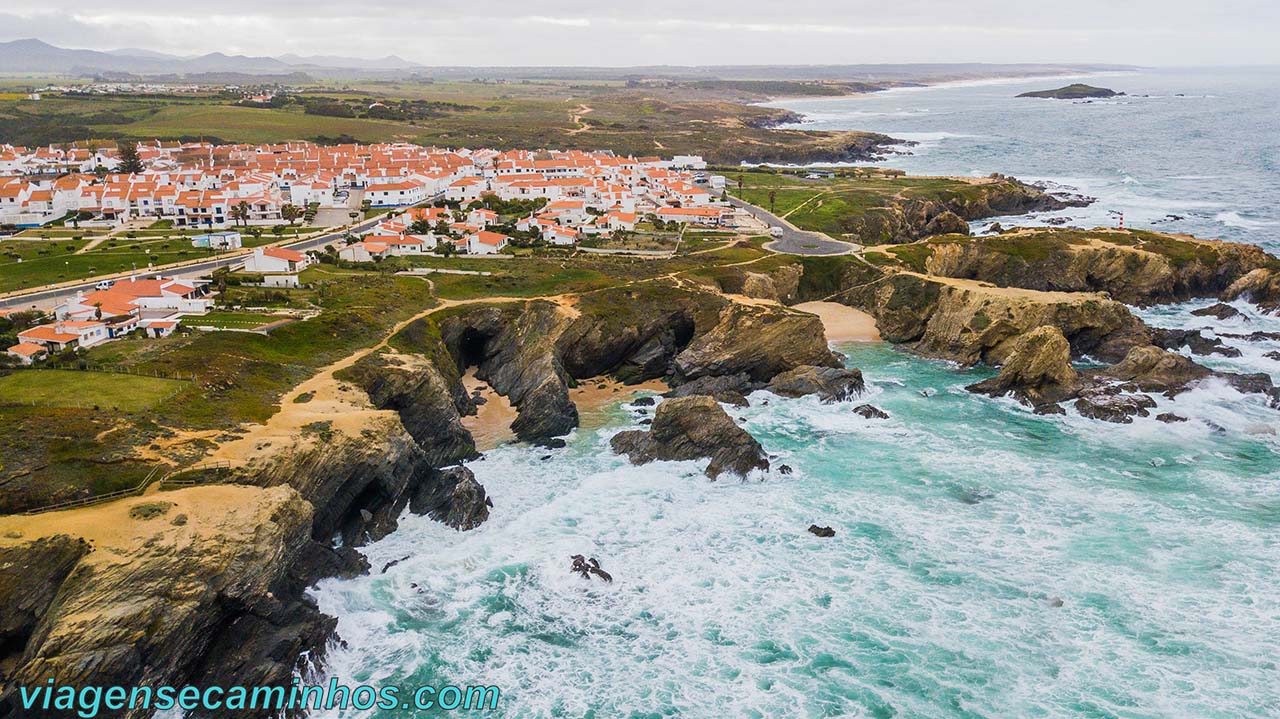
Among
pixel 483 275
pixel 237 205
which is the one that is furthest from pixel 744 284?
pixel 237 205

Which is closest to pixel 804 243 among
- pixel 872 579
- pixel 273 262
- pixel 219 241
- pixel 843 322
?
pixel 843 322

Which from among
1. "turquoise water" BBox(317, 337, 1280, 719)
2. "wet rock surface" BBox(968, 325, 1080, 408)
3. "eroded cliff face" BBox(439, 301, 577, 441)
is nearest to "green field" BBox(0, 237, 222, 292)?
"eroded cliff face" BBox(439, 301, 577, 441)

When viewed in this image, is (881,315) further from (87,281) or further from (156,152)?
(156,152)

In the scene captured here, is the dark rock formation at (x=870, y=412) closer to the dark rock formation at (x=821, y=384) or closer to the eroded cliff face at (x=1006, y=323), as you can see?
the dark rock formation at (x=821, y=384)

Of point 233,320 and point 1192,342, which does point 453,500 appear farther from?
point 1192,342

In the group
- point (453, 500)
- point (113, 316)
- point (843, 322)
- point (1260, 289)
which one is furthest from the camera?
point (1260, 289)

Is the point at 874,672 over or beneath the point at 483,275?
beneath
